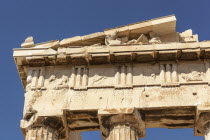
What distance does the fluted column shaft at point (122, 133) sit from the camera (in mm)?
16500

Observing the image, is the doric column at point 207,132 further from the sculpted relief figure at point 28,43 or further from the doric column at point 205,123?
the sculpted relief figure at point 28,43

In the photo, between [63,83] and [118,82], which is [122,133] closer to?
[118,82]

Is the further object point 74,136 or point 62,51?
point 74,136

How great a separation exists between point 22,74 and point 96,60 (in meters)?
2.77

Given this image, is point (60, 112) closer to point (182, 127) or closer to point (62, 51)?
point (62, 51)

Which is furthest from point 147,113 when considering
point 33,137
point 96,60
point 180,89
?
point 33,137

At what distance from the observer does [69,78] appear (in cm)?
1798

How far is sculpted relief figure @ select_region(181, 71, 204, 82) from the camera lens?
17.4m

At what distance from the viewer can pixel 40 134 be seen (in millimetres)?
16812

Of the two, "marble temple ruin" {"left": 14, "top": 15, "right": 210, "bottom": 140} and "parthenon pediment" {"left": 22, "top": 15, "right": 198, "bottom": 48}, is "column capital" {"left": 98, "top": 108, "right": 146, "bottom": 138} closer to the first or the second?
"marble temple ruin" {"left": 14, "top": 15, "right": 210, "bottom": 140}

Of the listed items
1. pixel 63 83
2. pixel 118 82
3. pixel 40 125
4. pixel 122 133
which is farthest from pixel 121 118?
pixel 40 125

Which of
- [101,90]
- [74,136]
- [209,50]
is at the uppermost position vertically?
[209,50]

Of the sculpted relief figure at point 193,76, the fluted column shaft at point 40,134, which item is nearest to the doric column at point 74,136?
the fluted column shaft at point 40,134

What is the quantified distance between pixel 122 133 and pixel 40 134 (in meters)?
2.55
